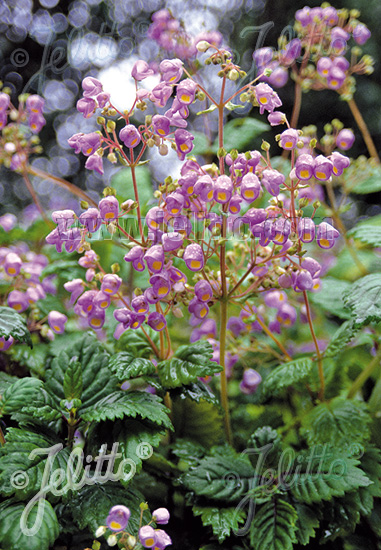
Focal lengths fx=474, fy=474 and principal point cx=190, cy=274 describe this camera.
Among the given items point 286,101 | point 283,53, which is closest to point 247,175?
point 283,53

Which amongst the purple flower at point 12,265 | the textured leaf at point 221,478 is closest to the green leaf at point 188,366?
the textured leaf at point 221,478

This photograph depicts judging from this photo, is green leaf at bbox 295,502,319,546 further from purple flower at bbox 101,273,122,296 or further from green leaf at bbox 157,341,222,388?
purple flower at bbox 101,273,122,296

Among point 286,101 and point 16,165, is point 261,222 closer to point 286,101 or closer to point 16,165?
point 16,165

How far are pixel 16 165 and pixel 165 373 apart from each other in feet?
2.06

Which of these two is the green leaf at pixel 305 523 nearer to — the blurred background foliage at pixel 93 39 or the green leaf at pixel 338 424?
the green leaf at pixel 338 424

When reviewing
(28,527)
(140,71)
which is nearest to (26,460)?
(28,527)

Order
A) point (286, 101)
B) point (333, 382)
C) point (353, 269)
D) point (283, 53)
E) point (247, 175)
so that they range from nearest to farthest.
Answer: point (247, 175) → point (333, 382) → point (283, 53) → point (353, 269) → point (286, 101)

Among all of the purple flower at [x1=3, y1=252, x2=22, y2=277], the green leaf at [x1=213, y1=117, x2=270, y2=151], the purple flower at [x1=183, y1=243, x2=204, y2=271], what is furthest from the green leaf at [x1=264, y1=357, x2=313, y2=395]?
the green leaf at [x1=213, y1=117, x2=270, y2=151]

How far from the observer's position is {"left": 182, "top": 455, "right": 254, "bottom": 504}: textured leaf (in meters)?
0.62

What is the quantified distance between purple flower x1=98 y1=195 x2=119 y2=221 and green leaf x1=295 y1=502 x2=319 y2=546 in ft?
1.53

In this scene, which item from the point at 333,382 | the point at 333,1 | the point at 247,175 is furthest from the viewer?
the point at 333,1

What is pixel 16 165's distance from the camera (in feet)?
3.36

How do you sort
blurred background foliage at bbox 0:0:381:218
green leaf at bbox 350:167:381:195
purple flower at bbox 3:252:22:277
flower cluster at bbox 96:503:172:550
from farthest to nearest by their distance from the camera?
blurred background foliage at bbox 0:0:381:218 → green leaf at bbox 350:167:381:195 → purple flower at bbox 3:252:22:277 → flower cluster at bbox 96:503:172:550

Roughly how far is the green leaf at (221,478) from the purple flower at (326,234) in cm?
33
